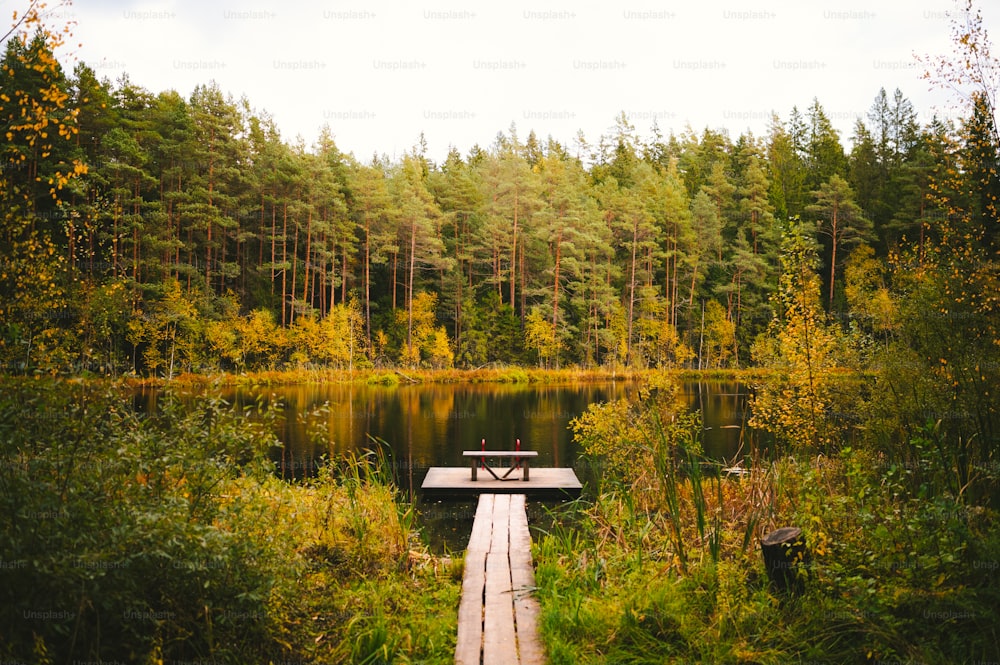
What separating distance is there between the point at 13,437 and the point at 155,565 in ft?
2.91

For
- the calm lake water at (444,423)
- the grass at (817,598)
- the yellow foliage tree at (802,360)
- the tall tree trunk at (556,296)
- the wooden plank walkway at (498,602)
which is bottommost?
the calm lake water at (444,423)

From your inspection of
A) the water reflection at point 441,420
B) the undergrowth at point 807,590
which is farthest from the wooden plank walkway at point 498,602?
the water reflection at point 441,420

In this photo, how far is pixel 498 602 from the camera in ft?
16.4

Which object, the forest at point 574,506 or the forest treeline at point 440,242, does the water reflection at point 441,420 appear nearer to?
the forest at point 574,506

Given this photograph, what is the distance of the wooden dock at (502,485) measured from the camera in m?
10.7

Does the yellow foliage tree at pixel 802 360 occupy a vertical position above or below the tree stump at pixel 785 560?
above

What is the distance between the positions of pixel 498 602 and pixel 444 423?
13724 millimetres

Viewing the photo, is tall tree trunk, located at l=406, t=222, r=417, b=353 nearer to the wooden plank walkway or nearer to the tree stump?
the wooden plank walkway

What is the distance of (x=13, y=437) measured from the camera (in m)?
2.92

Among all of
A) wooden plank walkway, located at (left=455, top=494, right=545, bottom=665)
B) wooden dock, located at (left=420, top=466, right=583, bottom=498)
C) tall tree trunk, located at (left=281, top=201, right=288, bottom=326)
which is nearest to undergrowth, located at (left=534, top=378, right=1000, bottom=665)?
wooden plank walkway, located at (left=455, top=494, right=545, bottom=665)

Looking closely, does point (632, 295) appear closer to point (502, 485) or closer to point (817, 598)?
point (502, 485)

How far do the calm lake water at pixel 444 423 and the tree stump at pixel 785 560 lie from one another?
2.23 m

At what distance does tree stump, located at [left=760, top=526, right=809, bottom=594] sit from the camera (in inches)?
166

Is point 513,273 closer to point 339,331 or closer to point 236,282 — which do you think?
point 339,331
